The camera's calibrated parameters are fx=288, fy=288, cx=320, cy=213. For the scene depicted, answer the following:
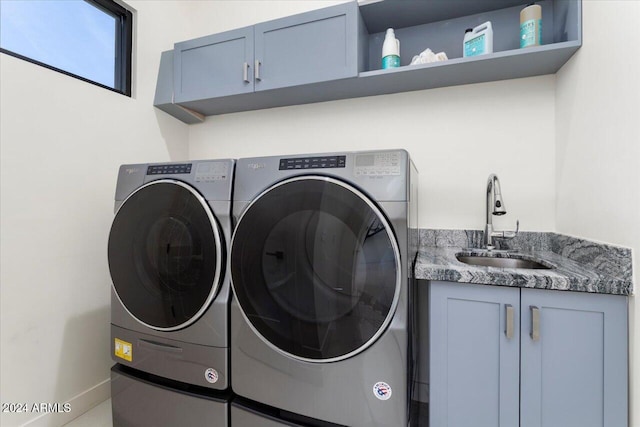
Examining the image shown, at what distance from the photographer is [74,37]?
5.44 ft

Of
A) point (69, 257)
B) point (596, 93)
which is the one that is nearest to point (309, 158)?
point (596, 93)

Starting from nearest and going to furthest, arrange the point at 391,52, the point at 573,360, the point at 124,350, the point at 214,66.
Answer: the point at 573,360
the point at 124,350
the point at 391,52
the point at 214,66

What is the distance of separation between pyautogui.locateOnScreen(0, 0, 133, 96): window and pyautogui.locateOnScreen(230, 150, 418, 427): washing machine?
129 cm

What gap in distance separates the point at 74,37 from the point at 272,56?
3.71 feet

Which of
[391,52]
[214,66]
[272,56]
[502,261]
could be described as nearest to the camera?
Answer: [502,261]

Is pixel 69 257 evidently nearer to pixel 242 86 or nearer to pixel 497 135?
pixel 242 86

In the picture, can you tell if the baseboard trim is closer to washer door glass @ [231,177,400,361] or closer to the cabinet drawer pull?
Result: washer door glass @ [231,177,400,361]

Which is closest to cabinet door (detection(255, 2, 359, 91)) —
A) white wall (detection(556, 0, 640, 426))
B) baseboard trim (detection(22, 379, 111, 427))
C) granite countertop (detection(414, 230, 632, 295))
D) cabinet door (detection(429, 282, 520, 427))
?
white wall (detection(556, 0, 640, 426))

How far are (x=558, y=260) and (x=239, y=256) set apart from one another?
1.44 m

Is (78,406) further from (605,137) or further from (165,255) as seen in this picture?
(605,137)

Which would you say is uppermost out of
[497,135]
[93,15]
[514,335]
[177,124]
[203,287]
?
[93,15]

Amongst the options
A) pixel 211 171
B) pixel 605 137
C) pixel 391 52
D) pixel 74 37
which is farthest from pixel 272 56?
pixel 605 137

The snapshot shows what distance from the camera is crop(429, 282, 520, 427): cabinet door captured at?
41.0 inches

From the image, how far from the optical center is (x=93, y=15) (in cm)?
175
